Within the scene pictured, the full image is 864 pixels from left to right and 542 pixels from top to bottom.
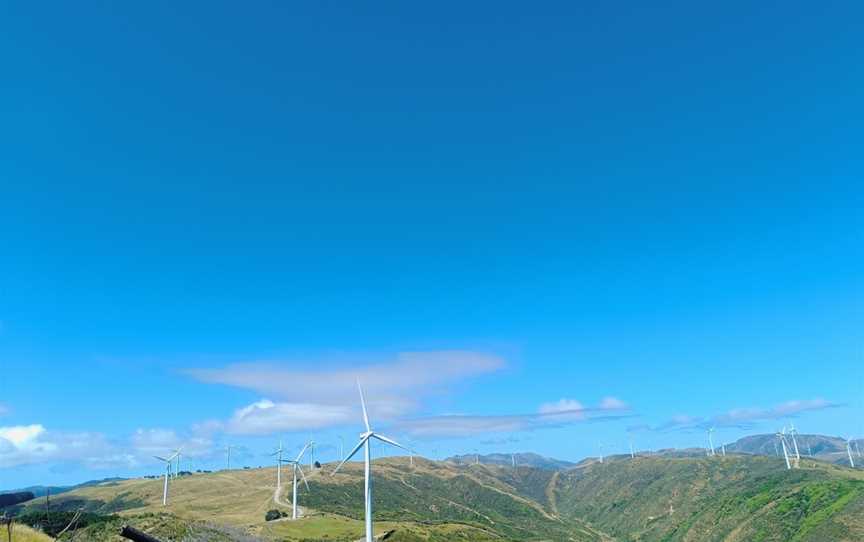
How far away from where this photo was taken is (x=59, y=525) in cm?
8362

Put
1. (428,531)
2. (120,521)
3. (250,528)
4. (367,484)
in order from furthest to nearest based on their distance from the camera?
(428,531), (250,528), (120,521), (367,484)

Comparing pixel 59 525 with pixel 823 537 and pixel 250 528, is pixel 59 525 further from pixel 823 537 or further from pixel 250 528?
pixel 823 537

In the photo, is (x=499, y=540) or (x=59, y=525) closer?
(x=59, y=525)

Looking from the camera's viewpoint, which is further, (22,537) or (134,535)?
(22,537)

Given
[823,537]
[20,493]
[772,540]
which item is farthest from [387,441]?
[772,540]

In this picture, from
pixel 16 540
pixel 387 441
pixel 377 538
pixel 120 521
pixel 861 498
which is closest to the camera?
pixel 16 540

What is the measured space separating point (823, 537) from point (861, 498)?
1090 inches

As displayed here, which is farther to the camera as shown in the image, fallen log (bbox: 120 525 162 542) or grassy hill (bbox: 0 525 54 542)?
grassy hill (bbox: 0 525 54 542)

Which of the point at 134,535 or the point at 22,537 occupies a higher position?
the point at 134,535

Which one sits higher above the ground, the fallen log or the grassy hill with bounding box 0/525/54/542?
the fallen log

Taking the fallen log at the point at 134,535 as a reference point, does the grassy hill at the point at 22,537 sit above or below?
below

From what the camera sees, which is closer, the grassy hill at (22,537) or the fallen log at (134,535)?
the fallen log at (134,535)

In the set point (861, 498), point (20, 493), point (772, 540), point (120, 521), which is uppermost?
point (20, 493)

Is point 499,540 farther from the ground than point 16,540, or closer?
closer
